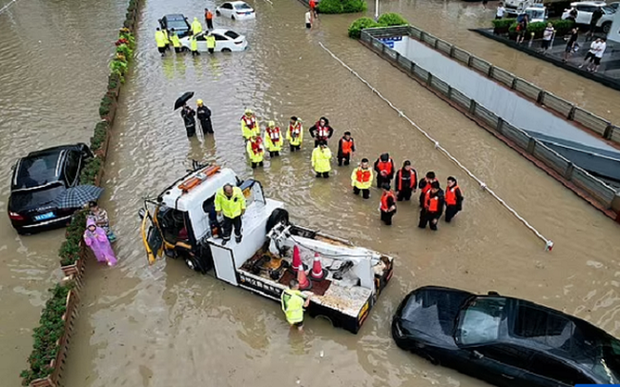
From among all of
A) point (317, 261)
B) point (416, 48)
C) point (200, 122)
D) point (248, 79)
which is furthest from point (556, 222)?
point (416, 48)

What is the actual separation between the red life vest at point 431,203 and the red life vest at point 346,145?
3.43 metres

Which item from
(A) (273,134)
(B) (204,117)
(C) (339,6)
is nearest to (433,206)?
(A) (273,134)

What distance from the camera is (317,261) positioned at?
911cm

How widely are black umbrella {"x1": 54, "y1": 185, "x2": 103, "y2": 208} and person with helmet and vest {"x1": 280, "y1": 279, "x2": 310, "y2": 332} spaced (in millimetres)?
5388

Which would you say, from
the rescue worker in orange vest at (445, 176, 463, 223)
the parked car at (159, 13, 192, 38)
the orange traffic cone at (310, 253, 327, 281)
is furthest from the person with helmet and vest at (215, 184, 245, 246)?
the parked car at (159, 13, 192, 38)

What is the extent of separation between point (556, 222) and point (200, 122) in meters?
11.6

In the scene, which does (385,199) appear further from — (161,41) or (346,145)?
(161,41)

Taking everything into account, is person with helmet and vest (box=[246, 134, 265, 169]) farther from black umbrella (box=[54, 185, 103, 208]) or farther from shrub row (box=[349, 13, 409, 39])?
shrub row (box=[349, 13, 409, 39])

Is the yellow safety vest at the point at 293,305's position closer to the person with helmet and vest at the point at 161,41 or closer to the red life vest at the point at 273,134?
the red life vest at the point at 273,134

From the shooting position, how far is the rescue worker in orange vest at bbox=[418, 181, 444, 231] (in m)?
10.9

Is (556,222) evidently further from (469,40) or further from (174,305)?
(469,40)

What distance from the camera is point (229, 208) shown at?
29.5 ft

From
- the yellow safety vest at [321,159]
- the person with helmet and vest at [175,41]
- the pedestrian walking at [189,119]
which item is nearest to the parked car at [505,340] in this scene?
the yellow safety vest at [321,159]

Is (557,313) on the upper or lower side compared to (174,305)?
upper
